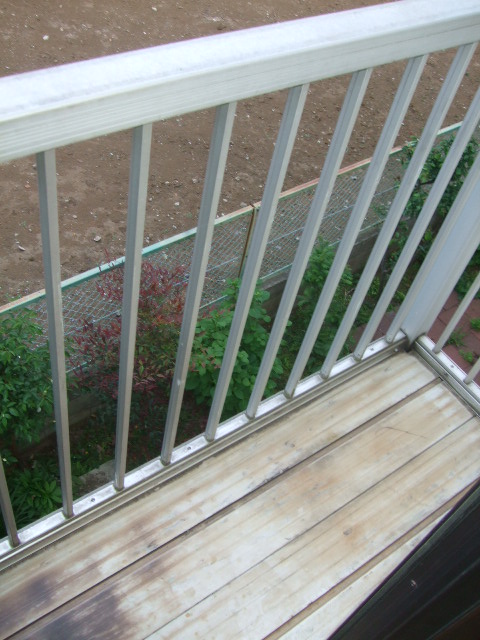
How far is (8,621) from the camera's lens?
138 cm

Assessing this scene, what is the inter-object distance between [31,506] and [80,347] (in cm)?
76

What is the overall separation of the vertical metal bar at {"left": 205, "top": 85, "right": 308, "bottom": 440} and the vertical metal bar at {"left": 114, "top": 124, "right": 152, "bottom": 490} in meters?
0.22

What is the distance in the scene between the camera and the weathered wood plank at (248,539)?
4.71ft

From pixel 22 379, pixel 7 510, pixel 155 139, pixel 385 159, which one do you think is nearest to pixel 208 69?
pixel 385 159

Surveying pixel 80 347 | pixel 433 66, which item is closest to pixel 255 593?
pixel 80 347

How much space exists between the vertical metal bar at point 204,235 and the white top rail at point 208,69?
0.06 m

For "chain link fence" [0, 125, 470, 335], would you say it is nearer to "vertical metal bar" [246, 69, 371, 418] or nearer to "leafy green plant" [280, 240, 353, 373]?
"leafy green plant" [280, 240, 353, 373]

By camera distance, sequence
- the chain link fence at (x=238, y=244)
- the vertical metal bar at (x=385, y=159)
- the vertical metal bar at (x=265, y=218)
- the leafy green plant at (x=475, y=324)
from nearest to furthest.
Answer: the vertical metal bar at (x=265, y=218) < the vertical metal bar at (x=385, y=159) < the chain link fence at (x=238, y=244) < the leafy green plant at (x=475, y=324)

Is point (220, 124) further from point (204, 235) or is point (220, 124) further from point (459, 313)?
point (459, 313)

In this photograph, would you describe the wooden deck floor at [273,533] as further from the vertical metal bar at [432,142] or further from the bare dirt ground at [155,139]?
the bare dirt ground at [155,139]

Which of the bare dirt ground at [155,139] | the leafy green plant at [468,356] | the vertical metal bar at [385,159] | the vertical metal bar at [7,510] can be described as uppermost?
the bare dirt ground at [155,139]

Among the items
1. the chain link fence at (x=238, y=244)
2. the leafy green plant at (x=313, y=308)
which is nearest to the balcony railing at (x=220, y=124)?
the chain link fence at (x=238, y=244)

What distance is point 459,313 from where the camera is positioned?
1.83 m

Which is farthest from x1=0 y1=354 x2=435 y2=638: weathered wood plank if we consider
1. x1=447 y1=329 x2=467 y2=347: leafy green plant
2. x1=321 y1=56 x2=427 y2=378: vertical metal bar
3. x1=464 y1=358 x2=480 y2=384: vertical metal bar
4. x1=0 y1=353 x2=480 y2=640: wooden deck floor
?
x1=447 y1=329 x2=467 y2=347: leafy green plant
